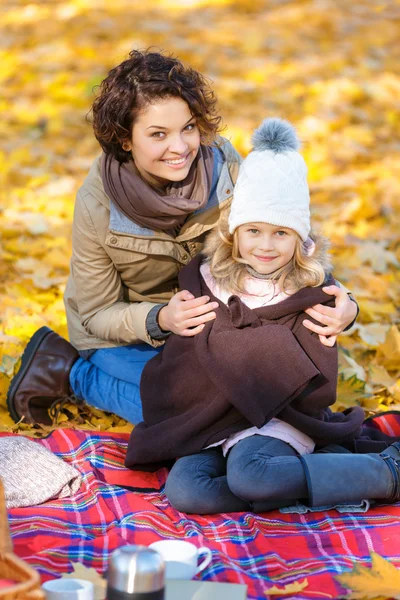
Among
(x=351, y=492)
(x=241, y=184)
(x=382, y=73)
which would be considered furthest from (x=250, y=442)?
(x=382, y=73)

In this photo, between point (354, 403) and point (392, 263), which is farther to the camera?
point (392, 263)

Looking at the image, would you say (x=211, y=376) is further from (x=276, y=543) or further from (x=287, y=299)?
(x=276, y=543)

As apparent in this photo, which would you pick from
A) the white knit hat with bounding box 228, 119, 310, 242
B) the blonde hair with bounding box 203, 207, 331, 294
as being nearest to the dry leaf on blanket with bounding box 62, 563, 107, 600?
the blonde hair with bounding box 203, 207, 331, 294

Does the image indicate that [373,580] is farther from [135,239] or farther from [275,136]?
[135,239]

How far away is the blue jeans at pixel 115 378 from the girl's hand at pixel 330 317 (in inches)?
32.0

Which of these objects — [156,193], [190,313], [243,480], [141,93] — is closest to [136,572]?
[243,480]

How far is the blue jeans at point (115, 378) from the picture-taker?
339cm

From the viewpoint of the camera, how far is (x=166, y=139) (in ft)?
10.0

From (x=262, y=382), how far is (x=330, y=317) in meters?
0.31

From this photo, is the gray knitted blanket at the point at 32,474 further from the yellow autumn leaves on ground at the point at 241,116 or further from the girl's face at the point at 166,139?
the girl's face at the point at 166,139

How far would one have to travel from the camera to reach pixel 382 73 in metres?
8.45

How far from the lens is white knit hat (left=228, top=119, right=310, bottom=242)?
2719 mm

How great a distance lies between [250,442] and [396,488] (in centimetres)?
47

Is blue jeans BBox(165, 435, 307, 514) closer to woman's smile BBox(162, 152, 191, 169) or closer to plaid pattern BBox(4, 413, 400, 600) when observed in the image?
plaid pattern BBox(4, 413, 400, 600)
